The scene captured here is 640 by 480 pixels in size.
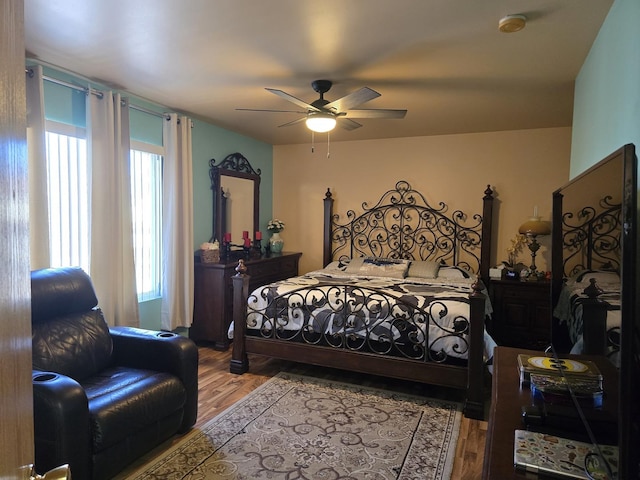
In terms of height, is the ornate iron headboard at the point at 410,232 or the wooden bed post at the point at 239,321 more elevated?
the ornate iron headboard at the point at 410,232

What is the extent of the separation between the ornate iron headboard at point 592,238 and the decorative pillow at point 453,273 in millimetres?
3050

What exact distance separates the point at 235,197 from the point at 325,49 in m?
2.87

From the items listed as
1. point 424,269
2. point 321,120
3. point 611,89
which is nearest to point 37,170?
point 321,120

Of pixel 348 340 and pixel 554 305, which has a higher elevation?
pixel 554 305

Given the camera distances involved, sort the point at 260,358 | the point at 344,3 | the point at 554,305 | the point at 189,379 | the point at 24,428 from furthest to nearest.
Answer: the point at 260,358, the point at 189,379, the point at 344,3, the point at 554,305, the point at 24,428

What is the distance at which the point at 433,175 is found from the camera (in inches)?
203

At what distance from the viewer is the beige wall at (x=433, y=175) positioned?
4685 mm

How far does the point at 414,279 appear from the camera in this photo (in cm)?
459

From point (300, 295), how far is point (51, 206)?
2.04 metres

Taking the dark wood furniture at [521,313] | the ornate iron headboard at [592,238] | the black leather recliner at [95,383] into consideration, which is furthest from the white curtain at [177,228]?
the ornate iron headboard at [592,238]

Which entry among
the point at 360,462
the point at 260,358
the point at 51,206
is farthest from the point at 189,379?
the point at 51,206

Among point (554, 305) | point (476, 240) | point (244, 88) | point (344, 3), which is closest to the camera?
point (554, 305)

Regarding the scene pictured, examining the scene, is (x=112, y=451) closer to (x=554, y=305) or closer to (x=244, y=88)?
(x=554, y=305)

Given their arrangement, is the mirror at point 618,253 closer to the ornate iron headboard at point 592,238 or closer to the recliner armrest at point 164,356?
the ornate iron headboard at point 592,238
